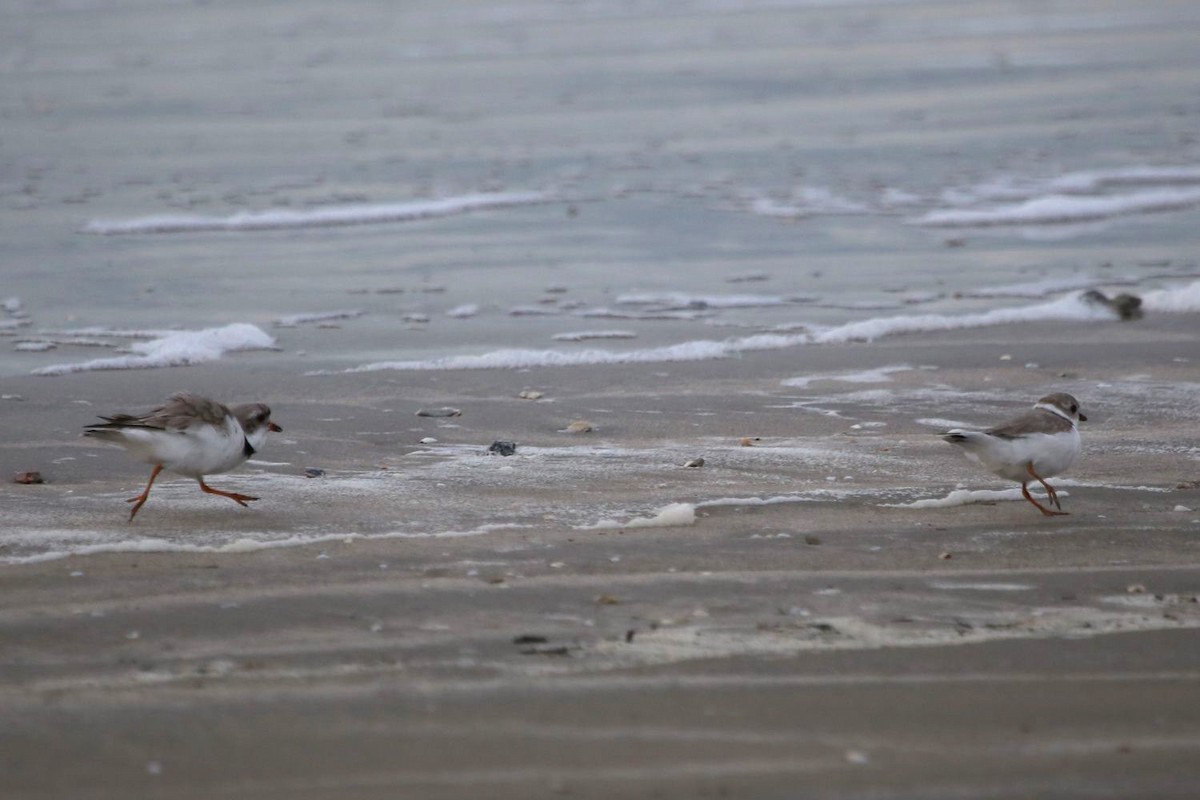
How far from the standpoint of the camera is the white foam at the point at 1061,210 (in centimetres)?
1288

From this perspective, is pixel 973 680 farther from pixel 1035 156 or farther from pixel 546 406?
pixel 1035 156

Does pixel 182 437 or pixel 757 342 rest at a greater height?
pixel 182 437

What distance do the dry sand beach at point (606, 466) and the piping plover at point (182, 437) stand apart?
20 cm

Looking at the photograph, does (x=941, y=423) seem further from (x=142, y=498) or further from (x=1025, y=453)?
(x=142, y=498)

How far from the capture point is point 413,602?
431 cm

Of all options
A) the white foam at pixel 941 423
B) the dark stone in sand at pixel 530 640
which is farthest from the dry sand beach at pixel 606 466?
the white foam at pixel 941 423

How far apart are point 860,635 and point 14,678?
218 centimetres

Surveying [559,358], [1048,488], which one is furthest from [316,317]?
[1048,488]

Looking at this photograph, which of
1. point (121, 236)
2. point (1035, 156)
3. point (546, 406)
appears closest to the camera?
point (546, 406)

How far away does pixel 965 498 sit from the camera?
5.68 m

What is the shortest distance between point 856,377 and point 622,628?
4.04 meters

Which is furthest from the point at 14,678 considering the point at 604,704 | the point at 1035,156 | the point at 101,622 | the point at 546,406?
the point at 1035,156

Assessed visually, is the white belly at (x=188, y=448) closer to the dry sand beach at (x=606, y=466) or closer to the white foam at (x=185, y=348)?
the dry sand beach at (x=606, y=466)

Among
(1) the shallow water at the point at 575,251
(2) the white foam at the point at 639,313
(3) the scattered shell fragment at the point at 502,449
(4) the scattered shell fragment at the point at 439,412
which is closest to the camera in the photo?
(3) the scattered shell fragment at the point at 502,449
